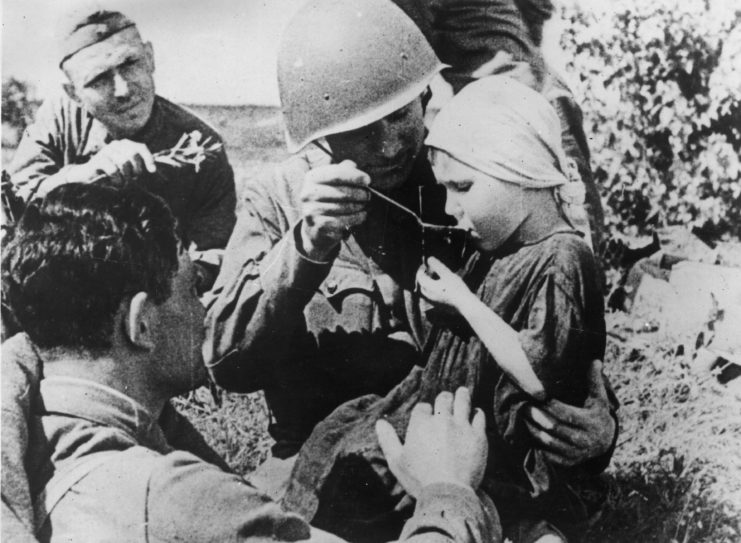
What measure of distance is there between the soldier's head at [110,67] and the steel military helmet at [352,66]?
2.73 feet

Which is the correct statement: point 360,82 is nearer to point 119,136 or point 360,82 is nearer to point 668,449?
point 119,136

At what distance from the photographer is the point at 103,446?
4.40 metres

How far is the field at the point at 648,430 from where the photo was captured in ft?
16.4

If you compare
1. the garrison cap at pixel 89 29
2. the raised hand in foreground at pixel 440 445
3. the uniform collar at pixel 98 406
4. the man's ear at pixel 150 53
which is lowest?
the raised hand in foreground at pixel 440 445

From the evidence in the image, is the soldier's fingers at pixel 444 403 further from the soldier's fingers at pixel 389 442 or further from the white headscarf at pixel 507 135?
the white headscarf at pixel 507 135

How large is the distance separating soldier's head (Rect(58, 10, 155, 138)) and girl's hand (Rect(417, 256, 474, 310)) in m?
1.69

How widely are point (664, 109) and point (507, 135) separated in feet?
3.56

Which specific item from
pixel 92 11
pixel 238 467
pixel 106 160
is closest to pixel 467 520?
pixel 238 467

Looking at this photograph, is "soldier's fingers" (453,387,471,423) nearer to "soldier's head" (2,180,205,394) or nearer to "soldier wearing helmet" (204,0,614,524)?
"soldier wearing helmet" (204,0,614,524)

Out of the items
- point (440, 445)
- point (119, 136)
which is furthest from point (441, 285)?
point (119, 136)

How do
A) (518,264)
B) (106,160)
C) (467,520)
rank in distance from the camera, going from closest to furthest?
(467,520) → (518,264) → (106,160)

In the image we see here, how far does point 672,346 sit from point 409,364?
56.1 inches

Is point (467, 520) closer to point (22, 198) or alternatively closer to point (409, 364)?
point (409, 364)

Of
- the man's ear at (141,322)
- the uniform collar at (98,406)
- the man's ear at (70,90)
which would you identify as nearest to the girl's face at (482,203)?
the man's ear at (141,322)
